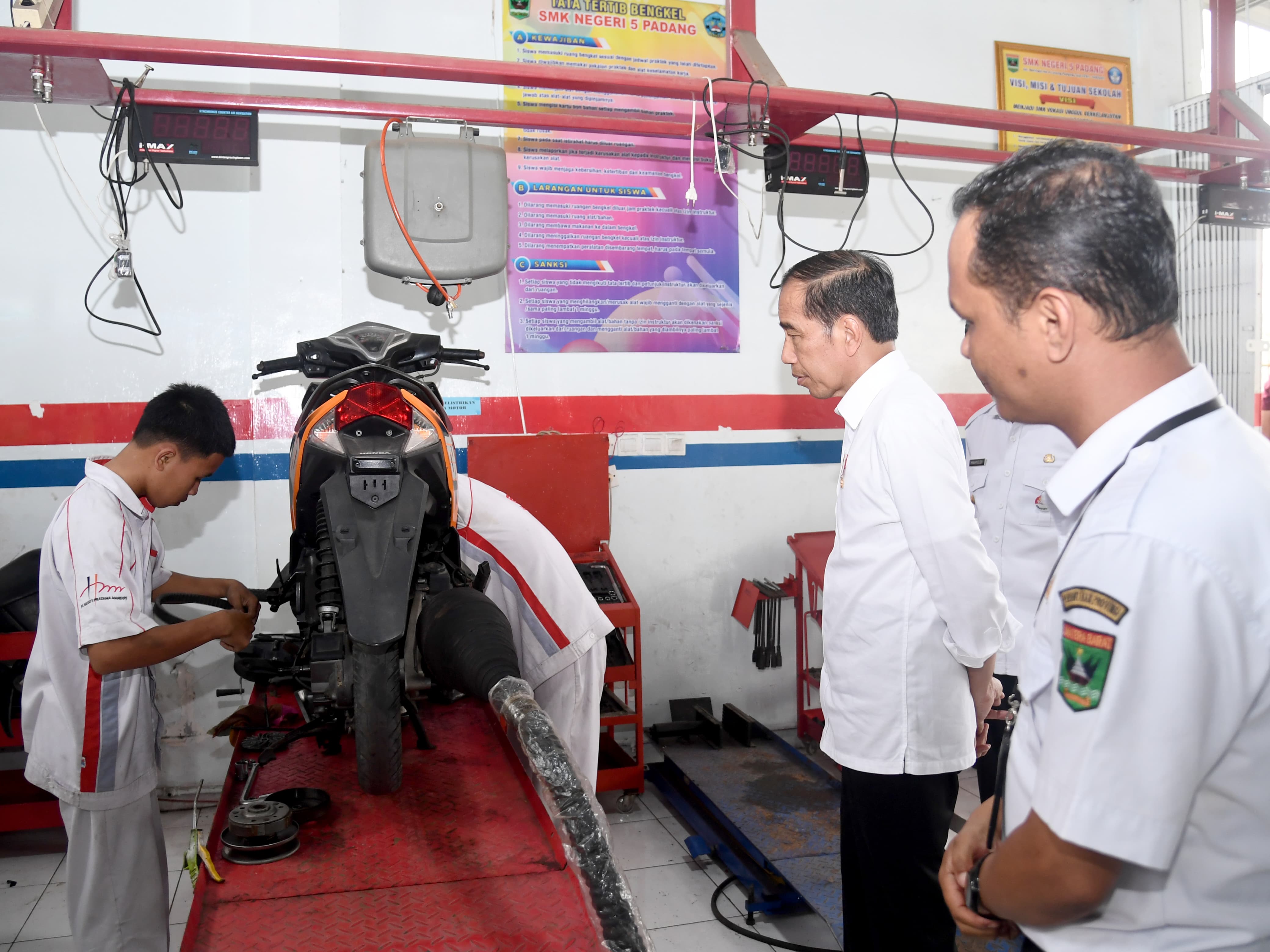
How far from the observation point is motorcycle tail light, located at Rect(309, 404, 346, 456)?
1.63 meters

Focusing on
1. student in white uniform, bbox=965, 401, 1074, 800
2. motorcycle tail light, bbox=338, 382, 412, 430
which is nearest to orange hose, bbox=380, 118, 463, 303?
motorcycle tail light, bbox=338, 382, 412, 430

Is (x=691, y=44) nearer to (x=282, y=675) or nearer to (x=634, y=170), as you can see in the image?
(x=634, y=170)

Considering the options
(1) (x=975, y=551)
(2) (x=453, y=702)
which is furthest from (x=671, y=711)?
(1) (x=975, y=551)

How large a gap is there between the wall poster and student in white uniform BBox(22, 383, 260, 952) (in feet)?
5.93

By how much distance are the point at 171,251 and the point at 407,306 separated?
2.85ft

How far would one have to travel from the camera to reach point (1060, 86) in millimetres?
4035

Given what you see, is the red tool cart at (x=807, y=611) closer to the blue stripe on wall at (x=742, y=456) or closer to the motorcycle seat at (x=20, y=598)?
the blue stripe on wall at (x=742, y=456)

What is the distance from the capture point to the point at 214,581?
2238 mm

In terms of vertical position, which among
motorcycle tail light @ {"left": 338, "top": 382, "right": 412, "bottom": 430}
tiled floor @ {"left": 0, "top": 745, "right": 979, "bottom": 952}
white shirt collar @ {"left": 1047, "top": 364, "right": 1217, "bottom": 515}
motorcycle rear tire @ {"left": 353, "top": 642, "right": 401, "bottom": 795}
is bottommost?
tiled floor @ {"left": 0, "top": 745, "right": 979, "bottom": 952}

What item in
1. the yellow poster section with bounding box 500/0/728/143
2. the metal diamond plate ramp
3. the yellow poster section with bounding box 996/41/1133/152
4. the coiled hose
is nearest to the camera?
the coiled hose

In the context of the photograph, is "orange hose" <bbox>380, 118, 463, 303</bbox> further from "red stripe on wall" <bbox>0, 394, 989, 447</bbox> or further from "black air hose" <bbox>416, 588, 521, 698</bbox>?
"black air hose" <bbox>416, 588, 521, 698</bbox>

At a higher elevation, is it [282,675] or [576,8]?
[576,8]

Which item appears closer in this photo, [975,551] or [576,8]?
[975,551]

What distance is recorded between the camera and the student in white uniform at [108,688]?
1737mm
